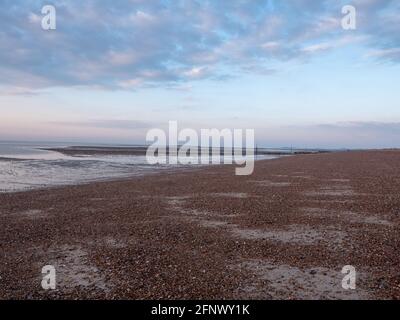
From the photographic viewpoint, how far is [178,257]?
30.5ft

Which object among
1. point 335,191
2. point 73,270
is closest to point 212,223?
point 73,270

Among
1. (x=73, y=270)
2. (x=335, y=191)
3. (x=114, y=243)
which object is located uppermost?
(x=335, y=191)

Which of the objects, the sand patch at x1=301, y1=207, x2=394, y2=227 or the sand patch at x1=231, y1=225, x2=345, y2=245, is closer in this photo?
the sand patch at x1=231, y1=225, x2=345, y2=245

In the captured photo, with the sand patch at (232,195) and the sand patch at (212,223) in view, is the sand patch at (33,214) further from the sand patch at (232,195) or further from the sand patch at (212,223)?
the sand patch at (232,195)

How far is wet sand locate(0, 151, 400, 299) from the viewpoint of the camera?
296 inches

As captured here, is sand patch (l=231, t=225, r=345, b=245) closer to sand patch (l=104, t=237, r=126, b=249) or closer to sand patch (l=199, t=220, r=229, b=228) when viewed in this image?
sand patch (l=199, t=220, r=229, b=228)

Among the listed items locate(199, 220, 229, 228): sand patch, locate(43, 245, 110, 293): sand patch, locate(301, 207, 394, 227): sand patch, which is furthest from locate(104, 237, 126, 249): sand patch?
locate(301, 207, 394, 227): sand patch

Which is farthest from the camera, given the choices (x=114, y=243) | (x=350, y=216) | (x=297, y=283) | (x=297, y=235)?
(x=350, y=216)

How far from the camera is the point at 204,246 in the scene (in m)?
10.3

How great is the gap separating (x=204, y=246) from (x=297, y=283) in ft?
10.2

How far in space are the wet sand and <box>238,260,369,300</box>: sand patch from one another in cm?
2

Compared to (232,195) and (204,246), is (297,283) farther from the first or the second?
(232,195)

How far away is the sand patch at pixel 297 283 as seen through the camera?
7.17 metres
